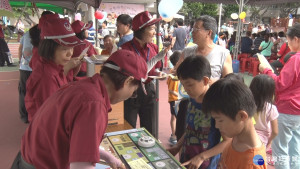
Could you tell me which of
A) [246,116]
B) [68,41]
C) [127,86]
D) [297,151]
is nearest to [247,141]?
[246,116]

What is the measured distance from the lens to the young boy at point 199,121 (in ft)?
4.80

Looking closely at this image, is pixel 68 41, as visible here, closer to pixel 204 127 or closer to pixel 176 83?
pixel 204 127

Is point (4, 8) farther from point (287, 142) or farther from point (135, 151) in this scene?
point (287, 142)

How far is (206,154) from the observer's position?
4.51ft

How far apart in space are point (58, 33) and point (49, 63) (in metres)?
0.21

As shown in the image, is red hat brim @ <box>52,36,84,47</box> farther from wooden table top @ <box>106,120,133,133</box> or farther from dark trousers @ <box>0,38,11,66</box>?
dark trousers @ <box>0,38,11,66</box>

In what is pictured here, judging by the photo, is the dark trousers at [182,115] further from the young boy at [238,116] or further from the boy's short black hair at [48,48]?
the boy's short black hair at [48,48]

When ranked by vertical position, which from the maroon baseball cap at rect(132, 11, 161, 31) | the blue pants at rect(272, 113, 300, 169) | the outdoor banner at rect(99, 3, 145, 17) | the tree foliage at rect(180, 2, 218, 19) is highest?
the tree foliage at rect(180, 2, 218, 19)

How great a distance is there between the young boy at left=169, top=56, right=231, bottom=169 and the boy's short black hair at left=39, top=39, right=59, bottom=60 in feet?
2.80

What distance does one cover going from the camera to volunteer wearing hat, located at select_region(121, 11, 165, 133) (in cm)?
234

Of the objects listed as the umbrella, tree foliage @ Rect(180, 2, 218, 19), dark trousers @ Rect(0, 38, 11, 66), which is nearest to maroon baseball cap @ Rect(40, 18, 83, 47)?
the umbrella

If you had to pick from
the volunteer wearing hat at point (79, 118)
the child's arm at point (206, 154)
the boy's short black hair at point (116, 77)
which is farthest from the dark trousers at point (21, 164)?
the child's arm at point (206, 154)

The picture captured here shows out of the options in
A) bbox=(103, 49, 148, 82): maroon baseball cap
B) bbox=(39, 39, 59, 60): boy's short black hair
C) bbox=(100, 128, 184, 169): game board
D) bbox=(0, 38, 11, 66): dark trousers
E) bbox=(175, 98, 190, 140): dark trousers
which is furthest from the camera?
bbox=(0, 38, 11, 66): dark trousers

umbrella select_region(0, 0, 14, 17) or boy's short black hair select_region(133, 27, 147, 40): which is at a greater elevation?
umbrella select_region(0, 0, 14, 17)
